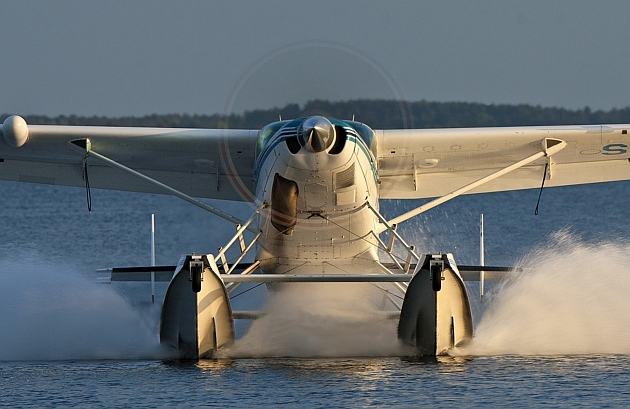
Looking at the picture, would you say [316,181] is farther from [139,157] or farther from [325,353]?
[139,157]

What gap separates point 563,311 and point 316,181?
10.8 ft

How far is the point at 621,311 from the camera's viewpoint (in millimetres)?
13766

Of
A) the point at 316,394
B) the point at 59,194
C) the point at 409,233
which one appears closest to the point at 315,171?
the point at 316,394

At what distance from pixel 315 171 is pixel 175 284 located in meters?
1.87

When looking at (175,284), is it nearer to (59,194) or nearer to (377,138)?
(377,138)

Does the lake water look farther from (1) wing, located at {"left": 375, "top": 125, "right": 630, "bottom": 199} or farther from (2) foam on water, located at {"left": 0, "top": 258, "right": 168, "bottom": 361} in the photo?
(1) wing, located at {"left": 375, "top": 125, "right": 630, "bottom": 199}

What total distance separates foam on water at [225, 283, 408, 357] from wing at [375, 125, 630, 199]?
A: 2046 millimetres

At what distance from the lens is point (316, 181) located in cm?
1259

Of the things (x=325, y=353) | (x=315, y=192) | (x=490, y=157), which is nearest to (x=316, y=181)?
(x=315, y=192)

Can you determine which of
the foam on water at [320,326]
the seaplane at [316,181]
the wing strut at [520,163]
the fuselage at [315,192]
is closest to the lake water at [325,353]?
the foam on water at [320,326]

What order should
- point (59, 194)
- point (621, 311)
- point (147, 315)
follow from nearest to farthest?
point (621, 311), point (147, 315), point (59, 194)

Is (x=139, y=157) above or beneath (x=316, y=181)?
above

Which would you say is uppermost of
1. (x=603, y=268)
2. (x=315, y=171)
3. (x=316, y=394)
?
(x=315, y=171)

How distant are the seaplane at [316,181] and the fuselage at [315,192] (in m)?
0.01
